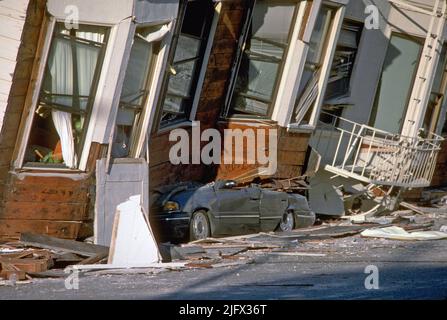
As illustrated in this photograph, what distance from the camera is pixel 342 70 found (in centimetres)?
2366

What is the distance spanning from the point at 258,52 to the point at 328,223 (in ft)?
11.3

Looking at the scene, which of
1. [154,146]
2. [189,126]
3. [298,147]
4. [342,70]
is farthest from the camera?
[342,70]

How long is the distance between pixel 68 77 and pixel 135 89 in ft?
4.90

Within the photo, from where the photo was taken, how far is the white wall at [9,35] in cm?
1527

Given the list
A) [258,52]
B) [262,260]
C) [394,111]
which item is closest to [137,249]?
[262,260]

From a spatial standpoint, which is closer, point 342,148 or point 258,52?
point 258,52

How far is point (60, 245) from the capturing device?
15664 mm

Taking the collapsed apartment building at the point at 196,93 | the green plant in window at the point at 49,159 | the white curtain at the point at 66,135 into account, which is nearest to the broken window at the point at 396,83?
the collapsed apartment building at the point at 196,93

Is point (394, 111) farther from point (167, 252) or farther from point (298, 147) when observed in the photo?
point (167, 252)

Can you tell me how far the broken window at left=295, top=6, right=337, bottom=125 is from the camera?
71.3 feet

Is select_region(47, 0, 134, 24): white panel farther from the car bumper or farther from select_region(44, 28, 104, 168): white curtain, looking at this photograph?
the car bumper

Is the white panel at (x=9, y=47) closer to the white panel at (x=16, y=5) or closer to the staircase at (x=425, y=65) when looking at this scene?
the white panel at (x=16, y=5)

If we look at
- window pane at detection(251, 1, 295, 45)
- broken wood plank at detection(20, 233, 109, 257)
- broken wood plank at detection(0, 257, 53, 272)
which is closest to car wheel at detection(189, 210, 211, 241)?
broken wood plank at detection(20, 233, 109, 257)

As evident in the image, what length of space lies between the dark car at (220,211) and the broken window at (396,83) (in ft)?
14.9
